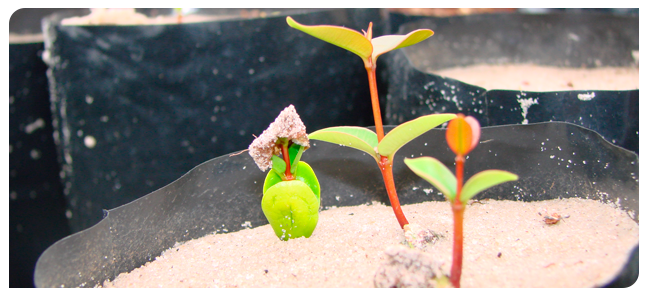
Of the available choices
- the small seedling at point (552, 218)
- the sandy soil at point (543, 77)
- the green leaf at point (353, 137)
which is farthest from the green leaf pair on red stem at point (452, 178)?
the sandy soil at point (543, 77)

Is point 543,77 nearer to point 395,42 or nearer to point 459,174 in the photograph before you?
point 395,42

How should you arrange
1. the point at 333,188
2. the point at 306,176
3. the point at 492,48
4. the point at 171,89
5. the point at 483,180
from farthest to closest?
the point at 492,48
the point at 171,89
the point at 333,188
the point at 306,176
the point at 483,180

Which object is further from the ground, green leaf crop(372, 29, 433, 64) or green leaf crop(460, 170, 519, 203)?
green leaf crop(372, 29, 433, 64)

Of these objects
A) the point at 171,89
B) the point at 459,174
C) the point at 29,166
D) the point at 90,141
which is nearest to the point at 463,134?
the point at 459,174

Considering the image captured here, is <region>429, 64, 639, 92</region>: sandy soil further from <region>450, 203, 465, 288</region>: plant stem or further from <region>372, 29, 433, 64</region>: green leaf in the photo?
<region>450, 203, 465, 288</region>: plant stem

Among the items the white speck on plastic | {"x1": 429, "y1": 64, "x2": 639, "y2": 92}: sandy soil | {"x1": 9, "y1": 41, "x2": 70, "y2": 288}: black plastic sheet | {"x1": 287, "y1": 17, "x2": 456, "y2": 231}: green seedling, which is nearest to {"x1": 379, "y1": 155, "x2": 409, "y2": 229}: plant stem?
{"x1": 287, "y1": 17, "x2": 456, "y2": 231}: green seedling

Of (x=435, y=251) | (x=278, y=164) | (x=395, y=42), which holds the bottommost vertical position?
(x=435, y=251)
